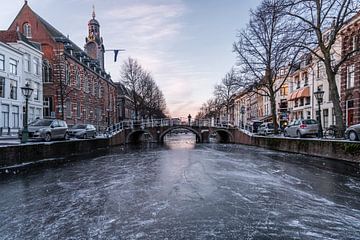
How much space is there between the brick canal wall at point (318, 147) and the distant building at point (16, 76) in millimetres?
24497

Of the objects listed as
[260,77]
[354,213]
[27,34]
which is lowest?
[354,213]

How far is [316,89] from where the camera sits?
144 ft

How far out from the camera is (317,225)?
5.84 metres

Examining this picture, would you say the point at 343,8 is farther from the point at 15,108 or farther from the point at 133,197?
the point at 15,108

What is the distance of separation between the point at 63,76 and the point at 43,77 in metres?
5.10

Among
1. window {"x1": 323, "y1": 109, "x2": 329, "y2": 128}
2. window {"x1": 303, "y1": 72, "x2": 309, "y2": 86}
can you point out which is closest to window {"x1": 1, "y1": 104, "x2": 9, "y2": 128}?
window {"x1": 323, "y1": 109, "x2": 329, "y2": 128}

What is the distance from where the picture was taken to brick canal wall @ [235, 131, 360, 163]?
16.4 metres

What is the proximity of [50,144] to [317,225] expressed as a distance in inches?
660

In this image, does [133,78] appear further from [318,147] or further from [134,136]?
[318,147]

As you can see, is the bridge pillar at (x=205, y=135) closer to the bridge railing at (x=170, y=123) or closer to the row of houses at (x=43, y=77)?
the bridge railing at (x=170, y=123)

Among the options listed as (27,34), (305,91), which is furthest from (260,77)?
(27,34)

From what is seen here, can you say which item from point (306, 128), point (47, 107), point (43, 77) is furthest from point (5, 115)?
point (306, 128)

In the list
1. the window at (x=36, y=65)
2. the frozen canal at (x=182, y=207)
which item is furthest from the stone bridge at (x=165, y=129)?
the frozen canal at (x=182, y=207)

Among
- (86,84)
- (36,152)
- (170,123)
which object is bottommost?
(36,152)
